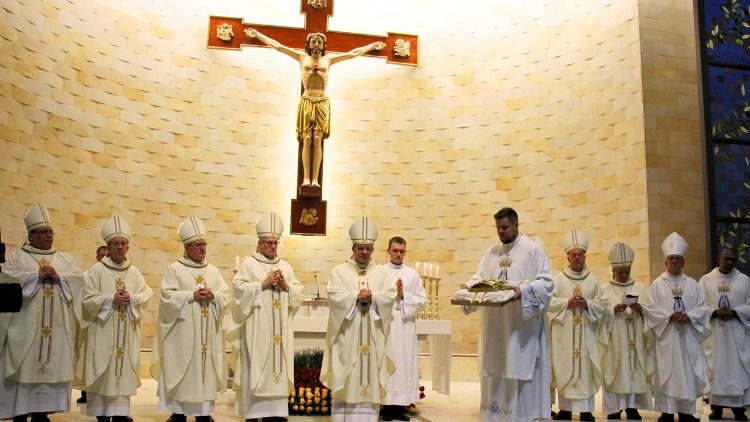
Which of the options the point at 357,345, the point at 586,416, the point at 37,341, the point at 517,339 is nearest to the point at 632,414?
the point at 586,416

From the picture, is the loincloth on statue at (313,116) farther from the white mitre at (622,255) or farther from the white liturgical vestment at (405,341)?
the white mitre at (622,255)

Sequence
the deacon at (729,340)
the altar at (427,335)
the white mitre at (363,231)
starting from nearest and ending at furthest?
the white mitre at (363,231), the deacon at (729,340), the altar at (427,335)

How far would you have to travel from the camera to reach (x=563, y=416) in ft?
27.8

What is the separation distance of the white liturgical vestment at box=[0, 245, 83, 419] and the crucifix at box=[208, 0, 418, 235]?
5.08 metres

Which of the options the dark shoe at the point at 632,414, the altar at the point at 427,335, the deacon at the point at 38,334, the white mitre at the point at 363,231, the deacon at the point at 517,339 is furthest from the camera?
the altar at the point at 427,335

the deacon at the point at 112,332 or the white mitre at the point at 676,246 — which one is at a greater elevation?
the white mitre at the point at 676,246

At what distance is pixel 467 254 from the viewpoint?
41.2ft

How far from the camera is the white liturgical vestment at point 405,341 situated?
8289 millimetres

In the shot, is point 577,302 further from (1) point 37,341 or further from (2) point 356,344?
(1) point 37,341

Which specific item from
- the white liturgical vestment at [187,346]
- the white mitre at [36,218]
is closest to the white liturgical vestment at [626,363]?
the white liturgical vestment at [187,346]

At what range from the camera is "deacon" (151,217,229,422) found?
290 inches

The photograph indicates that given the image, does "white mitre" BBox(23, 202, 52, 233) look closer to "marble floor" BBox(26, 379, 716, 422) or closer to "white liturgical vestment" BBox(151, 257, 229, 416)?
"white liturgical vestment" BBox(151, 257, 229, 416)

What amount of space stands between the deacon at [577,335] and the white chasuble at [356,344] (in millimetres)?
2114

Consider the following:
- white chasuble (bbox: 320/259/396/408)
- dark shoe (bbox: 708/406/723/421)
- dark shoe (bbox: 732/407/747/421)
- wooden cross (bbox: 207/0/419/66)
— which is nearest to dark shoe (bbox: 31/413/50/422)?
white chasuble (bbox: 320/259/396/408)
